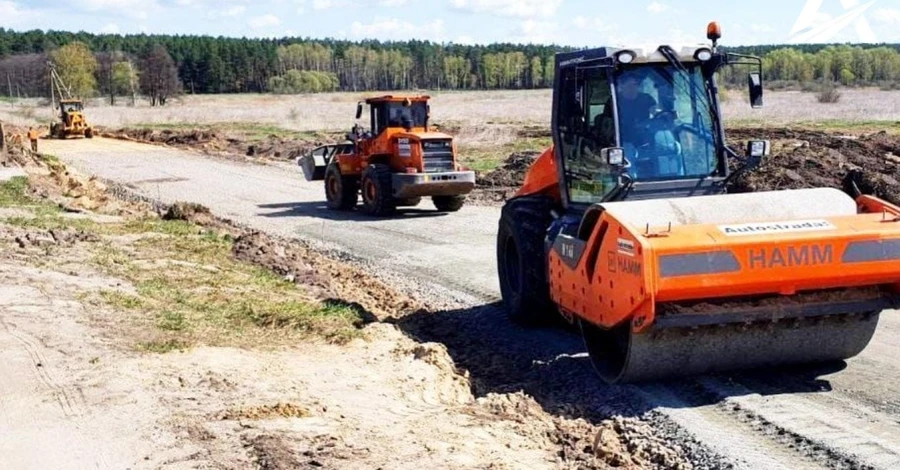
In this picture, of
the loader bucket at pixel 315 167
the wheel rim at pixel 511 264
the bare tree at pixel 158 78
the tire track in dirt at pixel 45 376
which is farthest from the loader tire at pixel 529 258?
the bare tree at pixel 158 78

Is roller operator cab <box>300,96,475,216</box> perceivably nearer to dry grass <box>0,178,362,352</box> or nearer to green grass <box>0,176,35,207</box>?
dry grass <box>0,178,362,352</box>

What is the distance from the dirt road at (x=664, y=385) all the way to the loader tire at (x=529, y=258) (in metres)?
0.20

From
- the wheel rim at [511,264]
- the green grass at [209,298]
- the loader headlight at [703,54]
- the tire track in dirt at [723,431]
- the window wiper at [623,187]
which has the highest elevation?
the loader headlight at [703,54]

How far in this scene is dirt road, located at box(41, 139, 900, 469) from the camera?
612cm

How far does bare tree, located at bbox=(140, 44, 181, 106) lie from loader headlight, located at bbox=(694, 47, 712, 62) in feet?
273

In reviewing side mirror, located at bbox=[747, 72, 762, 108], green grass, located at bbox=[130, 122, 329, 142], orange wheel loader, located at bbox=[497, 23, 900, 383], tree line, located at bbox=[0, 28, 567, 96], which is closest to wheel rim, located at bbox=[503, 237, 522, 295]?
orange wheel loader, located at bbox=[497, 23, 900, 383]

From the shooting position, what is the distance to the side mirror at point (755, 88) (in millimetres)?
8117

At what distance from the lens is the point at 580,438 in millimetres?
6535

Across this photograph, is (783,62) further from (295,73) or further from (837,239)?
(837,239)

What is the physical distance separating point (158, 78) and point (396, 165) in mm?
74779

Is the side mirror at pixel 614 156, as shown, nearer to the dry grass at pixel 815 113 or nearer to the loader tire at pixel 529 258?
the loader tire at pixel 529 258

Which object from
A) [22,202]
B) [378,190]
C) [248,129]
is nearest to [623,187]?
[378,190]

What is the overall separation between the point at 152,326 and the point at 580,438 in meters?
4.47

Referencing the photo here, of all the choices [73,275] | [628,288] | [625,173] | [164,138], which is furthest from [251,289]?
[164,138]
